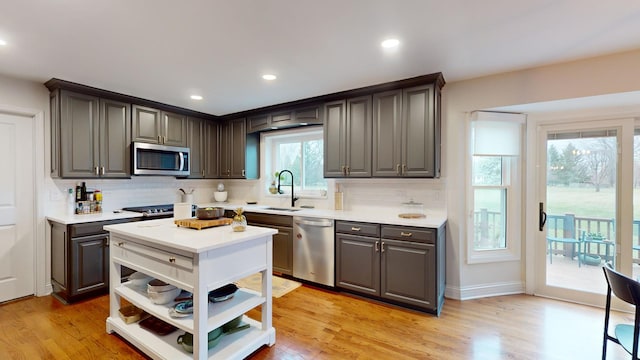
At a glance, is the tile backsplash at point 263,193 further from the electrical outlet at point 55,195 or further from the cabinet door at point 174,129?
the cabinet door at point 174,129

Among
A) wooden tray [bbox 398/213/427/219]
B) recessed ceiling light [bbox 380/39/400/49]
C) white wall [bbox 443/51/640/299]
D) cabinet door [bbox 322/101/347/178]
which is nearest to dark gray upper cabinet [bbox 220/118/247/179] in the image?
cabinet door [bbox 322/101/347/178]

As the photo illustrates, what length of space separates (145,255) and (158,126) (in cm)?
250

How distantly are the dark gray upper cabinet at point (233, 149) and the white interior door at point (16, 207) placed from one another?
230 centimetres

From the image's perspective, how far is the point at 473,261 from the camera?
3.18 m

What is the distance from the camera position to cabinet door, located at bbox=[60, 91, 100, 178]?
10.4ft

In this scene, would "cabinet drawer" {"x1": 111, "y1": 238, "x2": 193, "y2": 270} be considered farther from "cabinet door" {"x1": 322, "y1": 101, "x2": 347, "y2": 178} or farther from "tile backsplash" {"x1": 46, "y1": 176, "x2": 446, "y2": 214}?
"cabinet door" {"x1": 322, "y1": 101, "x2": 347, "y2": 178}

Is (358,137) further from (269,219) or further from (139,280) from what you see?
(139,280)

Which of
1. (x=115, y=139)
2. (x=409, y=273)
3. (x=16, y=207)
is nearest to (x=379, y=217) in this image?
(x=409, y=273)

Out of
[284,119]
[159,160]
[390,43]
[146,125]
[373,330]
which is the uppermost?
[390,43]

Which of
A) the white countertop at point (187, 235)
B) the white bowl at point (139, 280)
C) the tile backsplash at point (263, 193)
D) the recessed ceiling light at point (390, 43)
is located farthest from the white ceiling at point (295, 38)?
the white bowl at point (139, 280)

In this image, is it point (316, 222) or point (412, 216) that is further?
point (316, 222)

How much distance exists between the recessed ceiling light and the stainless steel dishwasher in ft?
6.19

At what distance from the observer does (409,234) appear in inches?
111

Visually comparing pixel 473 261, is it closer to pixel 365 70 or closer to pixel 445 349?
pixel 445 349
